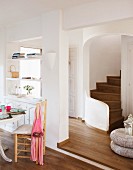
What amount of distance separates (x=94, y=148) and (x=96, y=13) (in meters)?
2.41

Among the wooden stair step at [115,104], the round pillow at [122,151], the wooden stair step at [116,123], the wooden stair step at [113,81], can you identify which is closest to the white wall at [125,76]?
the wooden stair step at [115,104]

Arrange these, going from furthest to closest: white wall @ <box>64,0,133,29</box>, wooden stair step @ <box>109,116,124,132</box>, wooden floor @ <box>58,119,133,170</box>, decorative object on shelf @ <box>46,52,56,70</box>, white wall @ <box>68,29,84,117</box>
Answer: white wall @ <box>68,29,84,117</box>
wooden stair step @ <box>109,116,124,132</box>
decorative object on shelf @ <box>46,52,56,70</box>
wooden floor @ <box>58,119,133,170</box>
white wall @ <box>64,0,133,29</box>

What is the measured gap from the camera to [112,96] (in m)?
5.80

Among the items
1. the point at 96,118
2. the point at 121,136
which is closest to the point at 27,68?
the point at 96,118

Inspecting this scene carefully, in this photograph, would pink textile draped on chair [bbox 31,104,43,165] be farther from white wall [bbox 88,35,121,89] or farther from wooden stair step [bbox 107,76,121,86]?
wooden stair step [bbox 107,76,121,86]

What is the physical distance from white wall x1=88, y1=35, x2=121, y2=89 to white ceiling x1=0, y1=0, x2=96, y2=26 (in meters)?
2.45

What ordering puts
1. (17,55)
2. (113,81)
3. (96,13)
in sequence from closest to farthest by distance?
1. (96,13)
2. (17,55)
3. (113,81)

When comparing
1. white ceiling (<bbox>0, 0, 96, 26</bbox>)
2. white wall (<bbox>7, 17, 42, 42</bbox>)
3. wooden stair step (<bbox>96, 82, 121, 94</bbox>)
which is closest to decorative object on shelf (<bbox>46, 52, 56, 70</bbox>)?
white wall (<bbox>7, 17, 42, 42</bbox>)

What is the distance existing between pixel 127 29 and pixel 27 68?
284 cm

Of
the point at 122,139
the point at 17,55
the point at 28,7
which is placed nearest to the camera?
the point at 122,139

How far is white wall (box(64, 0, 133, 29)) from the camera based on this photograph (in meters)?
2.95

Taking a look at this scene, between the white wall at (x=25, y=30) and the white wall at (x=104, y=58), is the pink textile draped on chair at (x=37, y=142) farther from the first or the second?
the white wall at (x=104, y=58)

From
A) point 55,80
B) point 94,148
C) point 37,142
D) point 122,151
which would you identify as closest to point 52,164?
point 37,142

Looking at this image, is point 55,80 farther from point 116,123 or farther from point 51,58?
point 116,123
